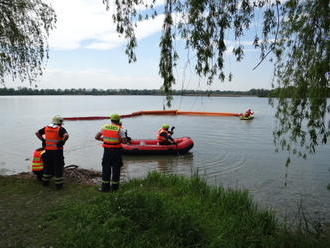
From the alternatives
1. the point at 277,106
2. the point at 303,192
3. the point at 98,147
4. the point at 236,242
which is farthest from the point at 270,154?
the point at 236,242

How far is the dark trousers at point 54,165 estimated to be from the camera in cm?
692

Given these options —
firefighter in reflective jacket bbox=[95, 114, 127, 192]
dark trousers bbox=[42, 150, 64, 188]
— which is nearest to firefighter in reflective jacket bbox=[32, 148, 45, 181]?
dark trousers bbox=[42, 150, 64, 188]

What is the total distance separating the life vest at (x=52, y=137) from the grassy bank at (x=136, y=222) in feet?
3.41

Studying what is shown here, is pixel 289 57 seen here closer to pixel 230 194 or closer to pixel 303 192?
pixel 230 194

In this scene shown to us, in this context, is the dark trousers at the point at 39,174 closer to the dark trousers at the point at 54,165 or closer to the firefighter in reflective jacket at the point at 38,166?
the firefighter in reflective jacket at the point at 38,166

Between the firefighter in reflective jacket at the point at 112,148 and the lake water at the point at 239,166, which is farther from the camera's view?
the lake water at the point at 239,166

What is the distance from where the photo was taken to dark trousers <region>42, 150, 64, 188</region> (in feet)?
22.7

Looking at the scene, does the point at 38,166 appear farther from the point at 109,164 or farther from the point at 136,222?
the point at 136,222

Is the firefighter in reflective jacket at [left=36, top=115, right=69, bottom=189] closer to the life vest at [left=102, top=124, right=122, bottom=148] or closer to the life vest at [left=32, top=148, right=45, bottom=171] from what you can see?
the life vest at [left=32, top=148, right=45, bottom=171]

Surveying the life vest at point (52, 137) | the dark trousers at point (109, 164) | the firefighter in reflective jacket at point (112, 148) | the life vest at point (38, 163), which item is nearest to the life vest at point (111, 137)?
the firefighter in reflective jacket at point (112, 148)

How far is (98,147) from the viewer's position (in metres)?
17.5

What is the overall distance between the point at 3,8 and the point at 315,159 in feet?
46.3

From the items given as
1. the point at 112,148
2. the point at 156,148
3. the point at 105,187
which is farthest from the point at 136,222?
the point at 156,148

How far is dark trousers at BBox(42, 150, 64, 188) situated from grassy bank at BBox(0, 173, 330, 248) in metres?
0.42
